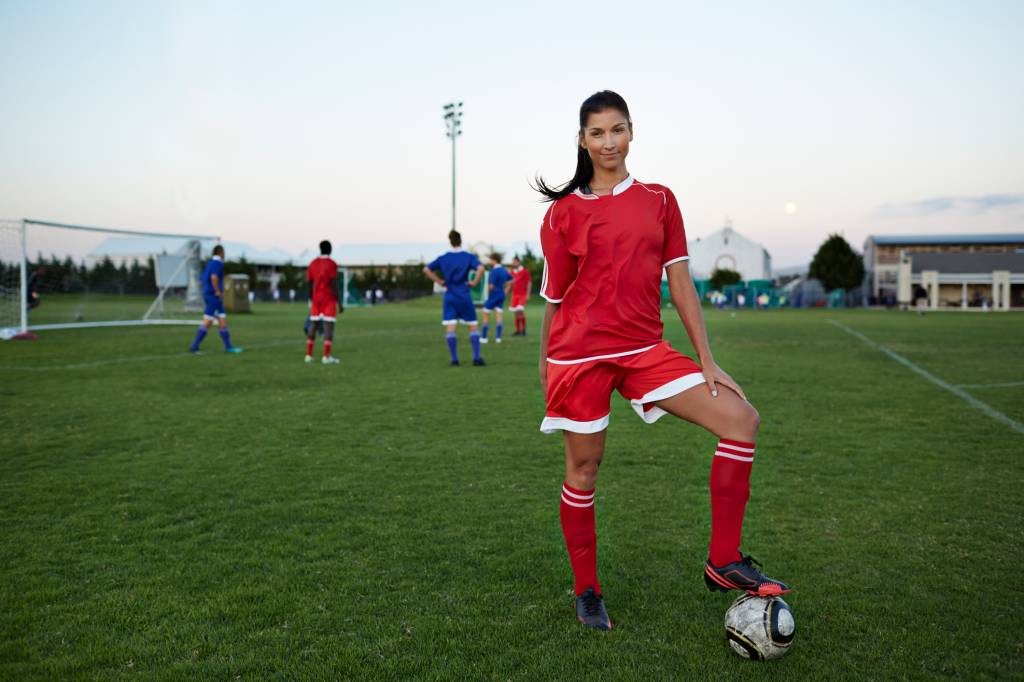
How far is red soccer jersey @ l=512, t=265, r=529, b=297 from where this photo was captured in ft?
65.5

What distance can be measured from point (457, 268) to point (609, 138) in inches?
399

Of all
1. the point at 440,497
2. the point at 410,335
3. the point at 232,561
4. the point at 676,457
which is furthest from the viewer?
the point at 410,335

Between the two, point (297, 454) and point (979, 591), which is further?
point (297, 454)

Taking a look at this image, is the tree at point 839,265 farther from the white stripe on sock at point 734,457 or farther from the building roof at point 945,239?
the white stripe on sock at point 734,457

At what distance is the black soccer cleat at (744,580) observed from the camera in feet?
9.09

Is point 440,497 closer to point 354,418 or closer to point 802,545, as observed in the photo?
point 802,545

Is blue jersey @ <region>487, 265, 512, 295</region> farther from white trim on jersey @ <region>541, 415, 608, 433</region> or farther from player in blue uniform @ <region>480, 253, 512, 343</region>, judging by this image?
white trim on jersey @ <region>541, 415, 608, 433</region>

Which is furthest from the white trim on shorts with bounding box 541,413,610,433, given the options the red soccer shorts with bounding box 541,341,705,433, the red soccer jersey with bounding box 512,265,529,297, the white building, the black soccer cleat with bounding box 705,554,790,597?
the white building

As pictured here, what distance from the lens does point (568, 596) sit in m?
3.37

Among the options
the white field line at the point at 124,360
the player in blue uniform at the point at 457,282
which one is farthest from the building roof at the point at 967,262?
the player in blue uniform at the point at 457,282

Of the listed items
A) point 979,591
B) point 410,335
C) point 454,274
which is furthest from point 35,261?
point 979,591

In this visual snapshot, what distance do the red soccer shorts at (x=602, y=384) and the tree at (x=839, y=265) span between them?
72304mm

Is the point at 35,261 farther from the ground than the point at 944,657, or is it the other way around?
the point at 35,261

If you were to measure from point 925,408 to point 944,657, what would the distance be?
21.6 ft
